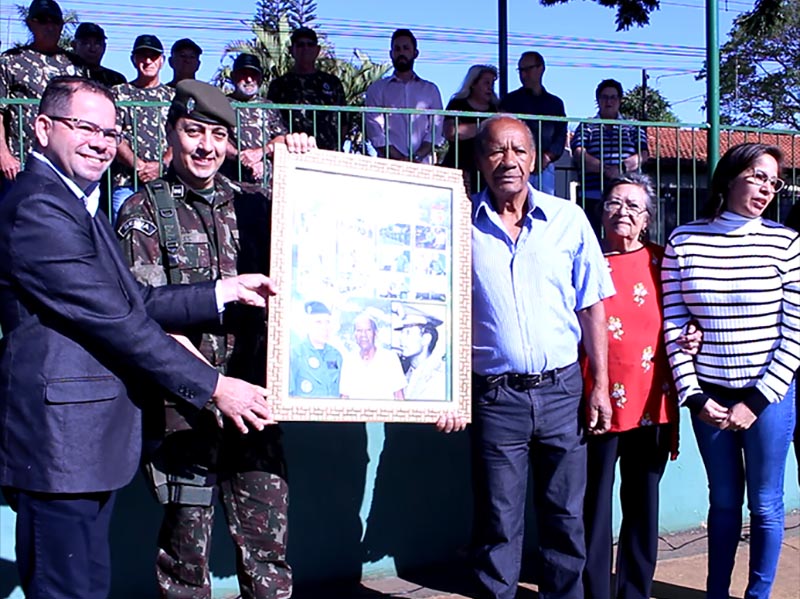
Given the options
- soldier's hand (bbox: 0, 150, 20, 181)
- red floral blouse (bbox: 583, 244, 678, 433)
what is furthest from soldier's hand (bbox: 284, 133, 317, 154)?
soldier's hand (bbox: 0, 150, 20, 181)

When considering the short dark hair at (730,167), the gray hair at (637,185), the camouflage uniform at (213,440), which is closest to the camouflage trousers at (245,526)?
the camouflage uniform at (213,440)

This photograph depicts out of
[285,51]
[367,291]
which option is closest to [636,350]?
[367,291]

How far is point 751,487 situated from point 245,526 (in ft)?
6.92

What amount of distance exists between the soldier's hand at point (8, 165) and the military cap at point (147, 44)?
6.30ft

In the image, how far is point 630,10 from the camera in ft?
29.7

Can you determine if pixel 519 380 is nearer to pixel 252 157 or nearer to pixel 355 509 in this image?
pixel 355 509

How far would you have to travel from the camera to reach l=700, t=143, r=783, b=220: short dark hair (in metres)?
3.86

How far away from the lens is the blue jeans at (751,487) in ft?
12.8

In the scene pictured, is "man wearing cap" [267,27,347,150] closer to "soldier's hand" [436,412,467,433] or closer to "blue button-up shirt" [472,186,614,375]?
"blue button-up shirt" [472,186,614,375]

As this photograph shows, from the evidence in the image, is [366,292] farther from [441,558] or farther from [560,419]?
[441,558]

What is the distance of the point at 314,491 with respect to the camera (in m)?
4.63

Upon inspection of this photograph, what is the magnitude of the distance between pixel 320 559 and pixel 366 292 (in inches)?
74.1

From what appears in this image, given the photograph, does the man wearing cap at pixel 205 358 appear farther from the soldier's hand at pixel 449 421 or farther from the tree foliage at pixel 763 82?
the tree foliage at pixel 763 82

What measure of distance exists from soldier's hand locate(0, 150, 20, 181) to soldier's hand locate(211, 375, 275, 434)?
220cm
